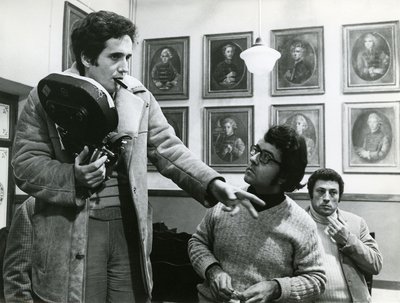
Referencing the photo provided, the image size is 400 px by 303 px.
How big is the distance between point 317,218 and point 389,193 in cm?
314

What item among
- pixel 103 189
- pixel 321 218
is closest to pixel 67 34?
pixel 321 218

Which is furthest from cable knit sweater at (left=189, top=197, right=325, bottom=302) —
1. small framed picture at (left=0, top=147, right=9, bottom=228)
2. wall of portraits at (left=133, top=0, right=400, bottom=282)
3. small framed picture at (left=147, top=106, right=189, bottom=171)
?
small framed picture at (left=147, top=106, right=189, bottom=171)

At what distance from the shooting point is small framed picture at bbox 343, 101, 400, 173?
221 inches

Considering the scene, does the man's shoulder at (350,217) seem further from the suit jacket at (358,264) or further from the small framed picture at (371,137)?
the small framed picture at (371,137)

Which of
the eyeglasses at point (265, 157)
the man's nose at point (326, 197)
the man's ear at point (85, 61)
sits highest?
the man's ear at point (85, 61)

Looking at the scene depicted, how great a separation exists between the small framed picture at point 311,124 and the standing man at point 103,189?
14.6 ft

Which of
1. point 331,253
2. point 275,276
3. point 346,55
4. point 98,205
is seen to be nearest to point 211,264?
point 275,276

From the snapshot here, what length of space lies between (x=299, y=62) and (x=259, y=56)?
1667 mm

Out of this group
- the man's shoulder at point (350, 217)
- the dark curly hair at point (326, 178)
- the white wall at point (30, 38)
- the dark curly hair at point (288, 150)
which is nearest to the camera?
the dark curly hair at point (288, 150)

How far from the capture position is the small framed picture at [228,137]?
6121 mm

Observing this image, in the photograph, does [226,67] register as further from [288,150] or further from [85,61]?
[85,61]

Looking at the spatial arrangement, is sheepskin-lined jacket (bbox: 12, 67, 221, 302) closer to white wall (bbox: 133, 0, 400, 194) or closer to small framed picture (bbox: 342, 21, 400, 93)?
white wall (bbox: 133, 0, 400, 194)

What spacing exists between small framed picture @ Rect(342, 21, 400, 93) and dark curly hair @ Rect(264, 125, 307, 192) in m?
4.21

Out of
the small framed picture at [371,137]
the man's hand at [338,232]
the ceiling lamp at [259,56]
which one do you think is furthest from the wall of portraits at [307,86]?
the man's hand at [338,232]
